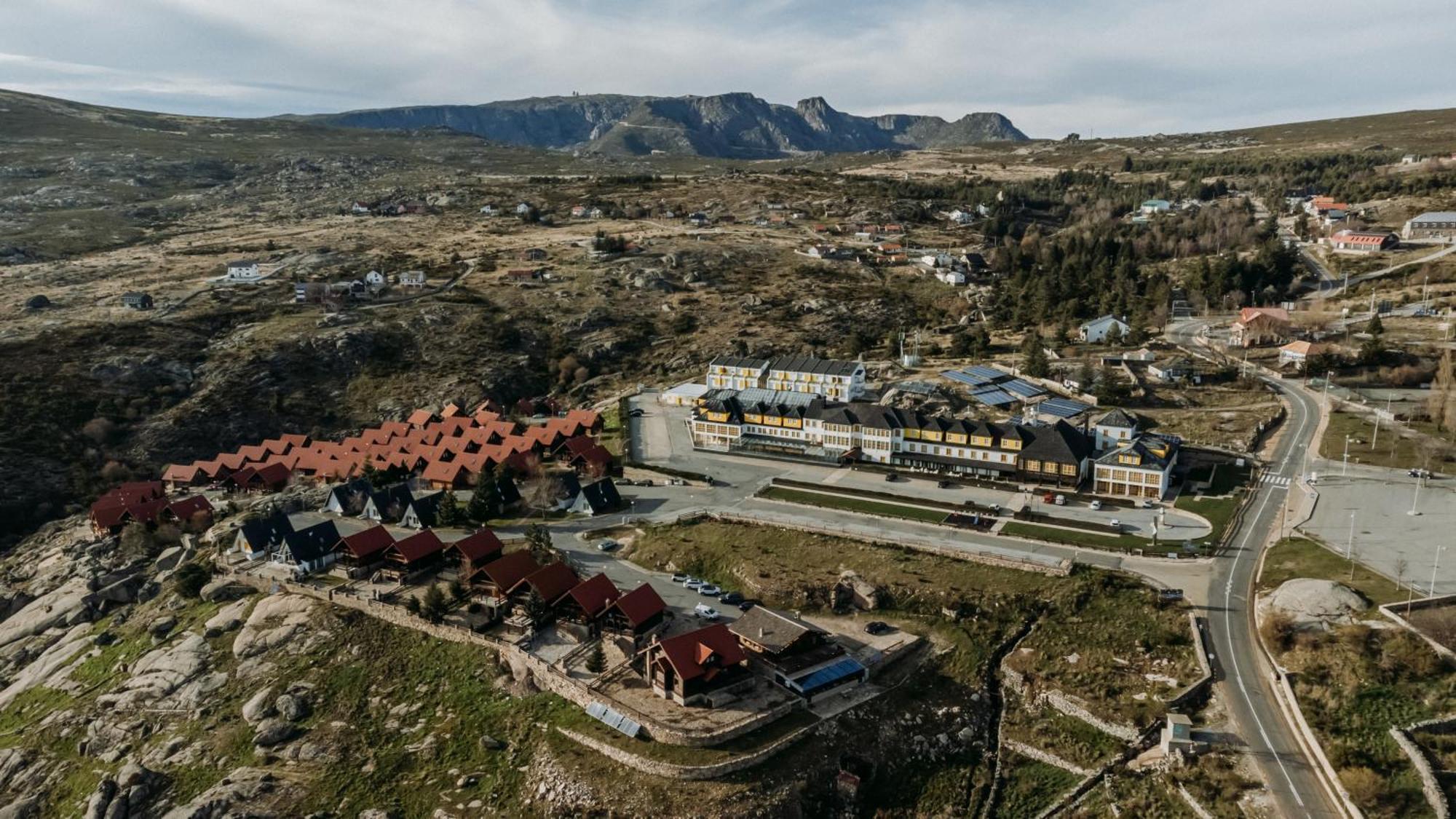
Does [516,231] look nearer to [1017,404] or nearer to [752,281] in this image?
[752,281]

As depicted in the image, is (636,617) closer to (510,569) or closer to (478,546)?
(510,569)

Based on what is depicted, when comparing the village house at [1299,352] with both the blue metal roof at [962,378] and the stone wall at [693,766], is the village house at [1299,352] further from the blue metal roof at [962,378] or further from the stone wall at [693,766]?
the stone wall at [693,766]

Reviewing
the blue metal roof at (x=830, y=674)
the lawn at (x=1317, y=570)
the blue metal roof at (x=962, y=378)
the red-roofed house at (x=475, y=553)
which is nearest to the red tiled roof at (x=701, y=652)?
the blue metal roof at (x=830, y=674)

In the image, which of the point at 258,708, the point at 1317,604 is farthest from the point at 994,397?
the point at 258,708

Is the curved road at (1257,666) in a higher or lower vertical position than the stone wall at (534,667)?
higher

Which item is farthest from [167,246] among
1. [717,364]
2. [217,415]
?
[717,364]

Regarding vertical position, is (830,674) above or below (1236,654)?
below
